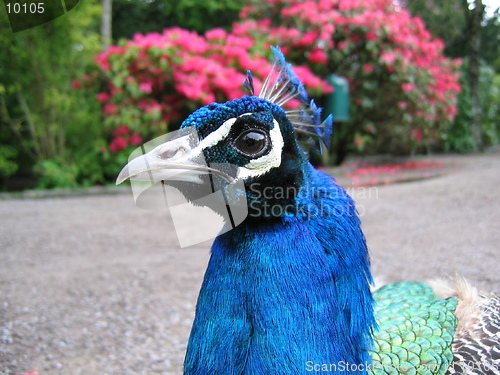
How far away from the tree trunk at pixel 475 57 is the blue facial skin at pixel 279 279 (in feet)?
36.7

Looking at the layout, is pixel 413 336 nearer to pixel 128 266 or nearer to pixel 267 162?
pixel 267 162

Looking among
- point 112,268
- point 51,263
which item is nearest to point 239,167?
point 112,268

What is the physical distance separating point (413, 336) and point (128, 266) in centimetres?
253

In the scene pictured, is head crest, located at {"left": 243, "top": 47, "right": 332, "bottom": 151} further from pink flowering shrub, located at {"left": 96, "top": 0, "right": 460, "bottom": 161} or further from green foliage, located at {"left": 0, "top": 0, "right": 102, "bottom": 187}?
green foliage, located at {"left": 0, "top": 0, "right": 102, "bottom": 187}

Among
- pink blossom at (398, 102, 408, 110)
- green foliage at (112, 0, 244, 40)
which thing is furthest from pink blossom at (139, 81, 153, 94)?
green foliage at (112, 0, 244, 40)

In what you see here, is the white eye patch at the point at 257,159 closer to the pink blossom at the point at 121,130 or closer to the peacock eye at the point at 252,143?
the peacock eye at the point at 252,143

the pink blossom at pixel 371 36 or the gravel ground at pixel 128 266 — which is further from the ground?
the pink blossom at pixel 371 36

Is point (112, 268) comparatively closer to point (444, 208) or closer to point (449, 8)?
point (444, 208)

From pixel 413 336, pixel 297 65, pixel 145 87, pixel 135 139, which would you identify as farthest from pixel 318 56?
pixel 413 336

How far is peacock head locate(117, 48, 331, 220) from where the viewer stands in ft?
3.15

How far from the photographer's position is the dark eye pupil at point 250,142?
101cm

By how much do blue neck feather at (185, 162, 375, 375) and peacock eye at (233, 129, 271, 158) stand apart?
0.53 ft

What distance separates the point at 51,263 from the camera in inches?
136

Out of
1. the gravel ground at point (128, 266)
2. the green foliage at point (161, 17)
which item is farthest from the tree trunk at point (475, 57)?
the gravel ground at point (128, 266)
